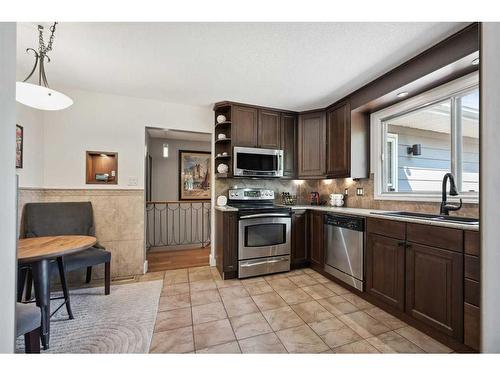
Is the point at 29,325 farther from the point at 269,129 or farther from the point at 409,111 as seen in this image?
the point at 409,111

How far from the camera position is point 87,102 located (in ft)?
8.85

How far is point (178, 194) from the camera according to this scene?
467cm

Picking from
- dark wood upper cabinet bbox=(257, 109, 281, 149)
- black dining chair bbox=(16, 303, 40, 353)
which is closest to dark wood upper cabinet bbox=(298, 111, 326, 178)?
dark wood upper cabinet bbox=(257, 109, 281, 149)

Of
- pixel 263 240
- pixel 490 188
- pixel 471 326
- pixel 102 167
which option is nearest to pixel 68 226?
pixel 102 167

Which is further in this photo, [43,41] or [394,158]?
[394,158]

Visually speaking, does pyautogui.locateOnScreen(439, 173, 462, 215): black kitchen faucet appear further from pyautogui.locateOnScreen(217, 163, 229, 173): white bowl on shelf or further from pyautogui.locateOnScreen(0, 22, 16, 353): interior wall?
pyautogui.locateOnScreen(0, 22, 16, 353): interior wall

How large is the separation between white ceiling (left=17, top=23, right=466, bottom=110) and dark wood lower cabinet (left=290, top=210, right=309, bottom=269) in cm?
168

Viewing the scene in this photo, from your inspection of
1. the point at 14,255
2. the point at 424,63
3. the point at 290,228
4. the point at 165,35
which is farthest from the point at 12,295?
the point at 424,63

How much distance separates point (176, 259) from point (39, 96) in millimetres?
2777

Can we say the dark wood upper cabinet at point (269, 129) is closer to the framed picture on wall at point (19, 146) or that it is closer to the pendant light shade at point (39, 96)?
the pendant light shade at point (39, 96)

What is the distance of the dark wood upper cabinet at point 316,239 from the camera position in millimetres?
2805

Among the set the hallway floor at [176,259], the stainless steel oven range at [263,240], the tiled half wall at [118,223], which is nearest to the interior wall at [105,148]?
the tiled half wall at [118,223]

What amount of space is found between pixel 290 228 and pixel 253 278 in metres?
0.84
